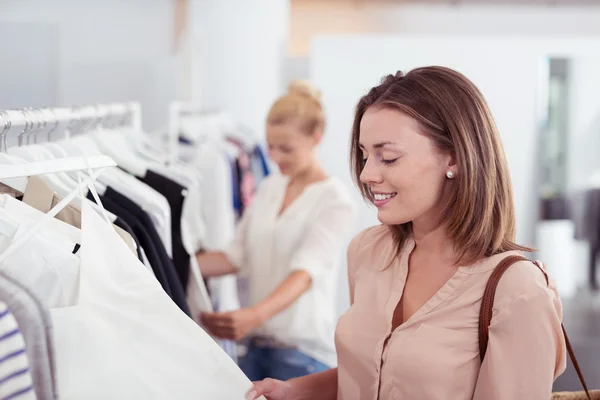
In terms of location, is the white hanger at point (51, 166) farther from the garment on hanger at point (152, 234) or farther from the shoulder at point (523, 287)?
the shoulder at point (523, 287)

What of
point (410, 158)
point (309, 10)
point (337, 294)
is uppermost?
point (309, 10)

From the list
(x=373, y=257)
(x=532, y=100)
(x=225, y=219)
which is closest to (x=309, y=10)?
(x=532, y=100)

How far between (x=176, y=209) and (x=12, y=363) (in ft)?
4.30

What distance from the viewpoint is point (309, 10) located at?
24.3 feet

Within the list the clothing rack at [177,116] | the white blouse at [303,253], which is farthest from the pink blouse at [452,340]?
the clothing rack at [177,116]

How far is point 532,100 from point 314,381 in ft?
11.2

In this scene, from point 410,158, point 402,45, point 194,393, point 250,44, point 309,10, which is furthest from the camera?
point 309,10

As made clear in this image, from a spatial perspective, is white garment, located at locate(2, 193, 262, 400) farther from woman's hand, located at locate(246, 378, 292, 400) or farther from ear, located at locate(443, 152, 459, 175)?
ear, located at locate(443, 152, 459, 175)

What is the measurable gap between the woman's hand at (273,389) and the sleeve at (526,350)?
0.46 m

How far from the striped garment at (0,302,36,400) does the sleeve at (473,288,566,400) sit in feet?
2.79

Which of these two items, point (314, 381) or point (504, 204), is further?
point (314, 381)

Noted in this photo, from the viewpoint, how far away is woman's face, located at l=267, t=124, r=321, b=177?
2.79 metres

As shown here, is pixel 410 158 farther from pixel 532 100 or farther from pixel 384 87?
pixel 532 100

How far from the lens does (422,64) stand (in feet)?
15.6
